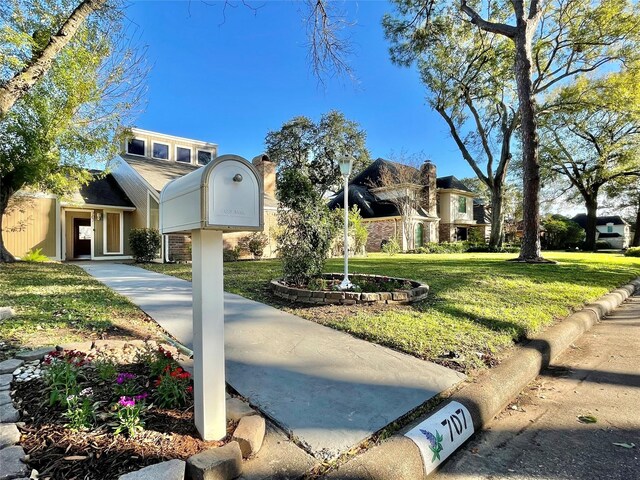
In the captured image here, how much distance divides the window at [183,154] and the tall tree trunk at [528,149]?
15.7 metres

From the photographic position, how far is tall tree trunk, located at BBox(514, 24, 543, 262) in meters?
11.7

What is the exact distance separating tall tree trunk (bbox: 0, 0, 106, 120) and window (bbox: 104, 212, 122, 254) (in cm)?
1218

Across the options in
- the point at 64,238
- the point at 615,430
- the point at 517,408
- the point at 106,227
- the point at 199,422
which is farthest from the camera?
the point at 106,227

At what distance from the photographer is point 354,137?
2966 centimetres

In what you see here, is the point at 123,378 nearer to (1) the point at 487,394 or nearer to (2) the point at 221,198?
(2) the point at 221,198

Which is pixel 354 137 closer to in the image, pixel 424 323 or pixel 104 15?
pixel 104 15

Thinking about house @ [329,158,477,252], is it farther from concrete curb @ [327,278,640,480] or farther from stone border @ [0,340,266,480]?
stone border @ [0,340,266,480]

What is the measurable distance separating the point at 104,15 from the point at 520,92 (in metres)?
12.5

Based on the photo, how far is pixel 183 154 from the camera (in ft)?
61.1

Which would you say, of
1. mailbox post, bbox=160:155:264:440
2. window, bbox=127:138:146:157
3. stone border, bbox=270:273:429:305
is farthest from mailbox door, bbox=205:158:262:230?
window, bbox=127:138:146:157

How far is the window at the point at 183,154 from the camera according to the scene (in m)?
18.4

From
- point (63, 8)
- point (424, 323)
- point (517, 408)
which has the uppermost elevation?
point (63, 8)

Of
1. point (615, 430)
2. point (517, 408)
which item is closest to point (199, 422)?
point (517, 408)

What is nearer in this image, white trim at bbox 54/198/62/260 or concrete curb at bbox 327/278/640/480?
concrete curb at bbox 327/278/640/480
